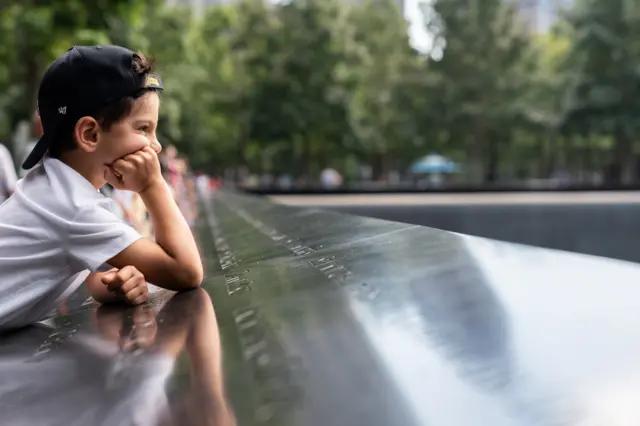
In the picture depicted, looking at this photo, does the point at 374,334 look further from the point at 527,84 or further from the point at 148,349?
the point at 527,84

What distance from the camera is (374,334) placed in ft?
3.63

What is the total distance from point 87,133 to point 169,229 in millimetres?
271

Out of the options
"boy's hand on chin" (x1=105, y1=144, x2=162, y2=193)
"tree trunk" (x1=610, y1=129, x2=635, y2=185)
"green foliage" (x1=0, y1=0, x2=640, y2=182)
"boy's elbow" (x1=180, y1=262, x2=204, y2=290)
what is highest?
A: "green foliage" (x1=0, y1=0, x2=640, y2=182)

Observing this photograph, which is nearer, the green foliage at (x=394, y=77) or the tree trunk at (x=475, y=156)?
the green foliage at (x=394, y=77)

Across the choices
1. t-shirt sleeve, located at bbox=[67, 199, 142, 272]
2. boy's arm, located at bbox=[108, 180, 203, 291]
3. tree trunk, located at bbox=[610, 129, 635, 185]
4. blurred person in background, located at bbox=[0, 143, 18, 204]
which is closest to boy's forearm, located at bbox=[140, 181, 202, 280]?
boy's arm, located at bbox=[108, 180, 203, 291]

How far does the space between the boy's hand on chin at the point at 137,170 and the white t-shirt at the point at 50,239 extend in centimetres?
9

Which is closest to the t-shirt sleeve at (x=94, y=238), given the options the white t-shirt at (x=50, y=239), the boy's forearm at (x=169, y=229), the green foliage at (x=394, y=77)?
the white t-shirt at (x=50, y=239)

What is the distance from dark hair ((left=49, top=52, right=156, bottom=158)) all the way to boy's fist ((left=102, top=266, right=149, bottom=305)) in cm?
30

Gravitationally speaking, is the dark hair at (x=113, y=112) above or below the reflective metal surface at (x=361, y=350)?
above

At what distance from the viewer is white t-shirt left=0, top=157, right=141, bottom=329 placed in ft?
4.83

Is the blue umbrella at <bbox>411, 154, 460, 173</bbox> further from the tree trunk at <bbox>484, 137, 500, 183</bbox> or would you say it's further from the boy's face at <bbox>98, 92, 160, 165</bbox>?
the boy's face at <bbox>98, 92, 160, 165</bbox>

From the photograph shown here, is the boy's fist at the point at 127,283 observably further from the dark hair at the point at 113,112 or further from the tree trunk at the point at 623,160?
the tree trunk at the point at 623,160

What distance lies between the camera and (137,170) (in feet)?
5.29

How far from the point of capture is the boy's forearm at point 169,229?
62.9 inches
